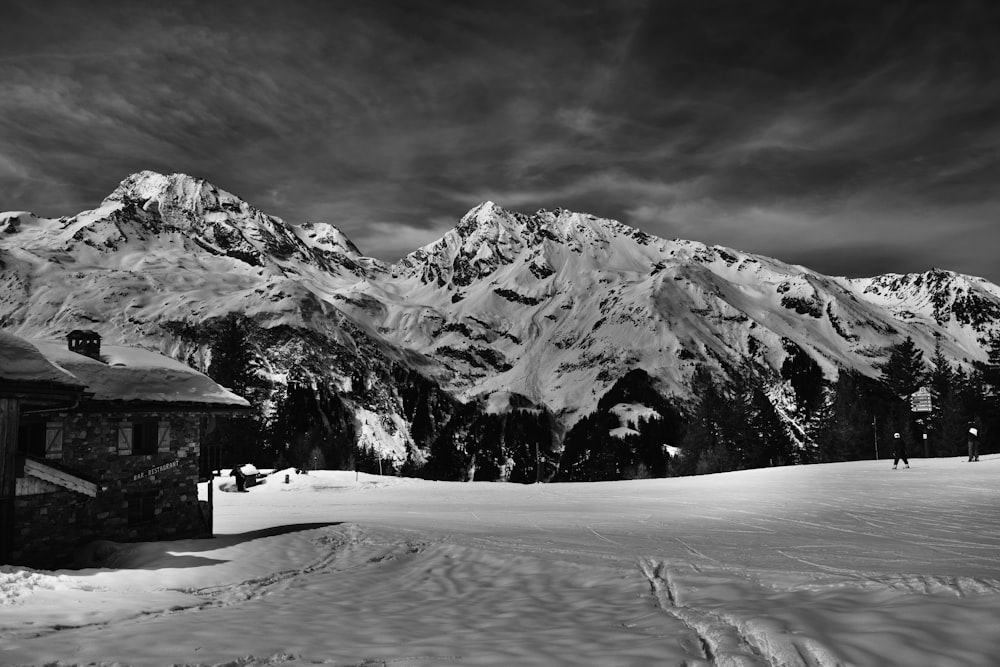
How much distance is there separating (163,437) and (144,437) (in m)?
0.50

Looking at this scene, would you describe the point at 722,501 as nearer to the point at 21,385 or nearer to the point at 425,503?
the point at 425,503

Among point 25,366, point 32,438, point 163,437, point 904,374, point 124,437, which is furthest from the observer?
point 904,374

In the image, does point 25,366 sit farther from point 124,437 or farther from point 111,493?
point 111,493

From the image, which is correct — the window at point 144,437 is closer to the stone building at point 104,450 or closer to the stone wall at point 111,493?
the stone building at point 104,450

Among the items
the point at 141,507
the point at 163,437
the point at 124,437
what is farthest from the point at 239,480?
the point at 124,437

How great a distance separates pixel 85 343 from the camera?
63.7 ft

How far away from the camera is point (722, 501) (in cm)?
2419

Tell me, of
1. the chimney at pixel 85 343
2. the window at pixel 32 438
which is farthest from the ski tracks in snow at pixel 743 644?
the chimney at pixel 85 343

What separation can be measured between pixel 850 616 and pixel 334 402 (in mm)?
183149

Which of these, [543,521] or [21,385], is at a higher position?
[21,385]

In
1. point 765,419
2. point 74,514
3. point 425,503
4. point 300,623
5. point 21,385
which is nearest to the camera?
point 300,623

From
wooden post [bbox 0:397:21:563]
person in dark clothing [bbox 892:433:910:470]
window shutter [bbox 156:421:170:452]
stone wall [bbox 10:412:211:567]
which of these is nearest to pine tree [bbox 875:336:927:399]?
person in dark clothing [bbox 892:433:910:470]

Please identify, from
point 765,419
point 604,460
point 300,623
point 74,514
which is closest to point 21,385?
point 74,514

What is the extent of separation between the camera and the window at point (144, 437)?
17.8 meters
